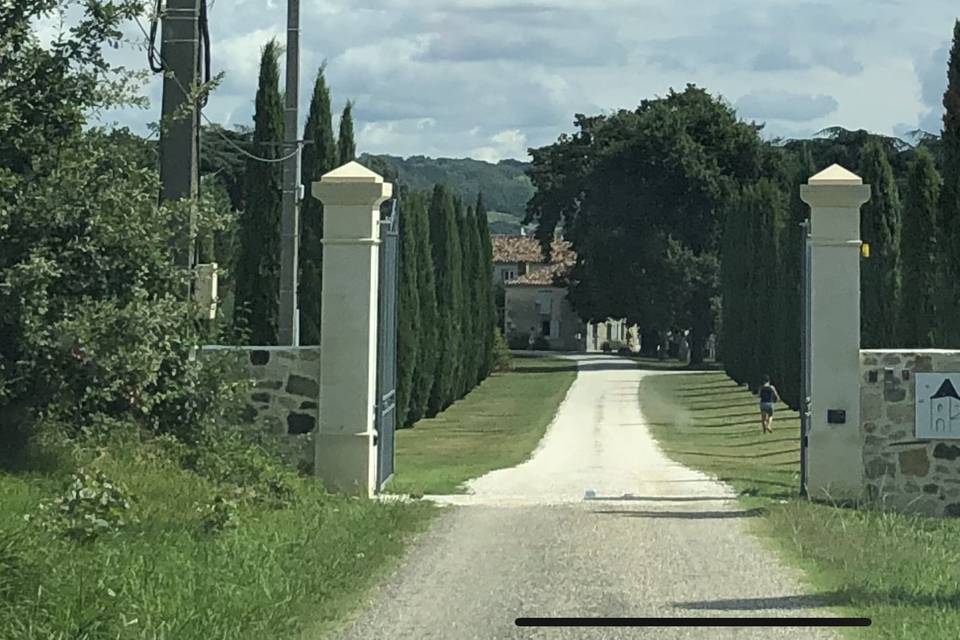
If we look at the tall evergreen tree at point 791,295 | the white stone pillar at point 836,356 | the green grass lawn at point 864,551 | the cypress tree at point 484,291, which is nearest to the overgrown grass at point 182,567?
the green grass lawn at point 864,551

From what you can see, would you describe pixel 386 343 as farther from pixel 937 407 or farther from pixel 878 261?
pixel 878 261

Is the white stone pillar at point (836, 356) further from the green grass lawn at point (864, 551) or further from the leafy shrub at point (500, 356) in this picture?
the leafy shrub at point (500, 356)

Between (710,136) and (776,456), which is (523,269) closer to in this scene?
(710,136)

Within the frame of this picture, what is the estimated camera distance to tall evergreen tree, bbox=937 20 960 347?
22.9 m

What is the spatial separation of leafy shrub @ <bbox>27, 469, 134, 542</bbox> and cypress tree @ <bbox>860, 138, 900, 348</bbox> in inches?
978

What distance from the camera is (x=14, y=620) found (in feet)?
25.9

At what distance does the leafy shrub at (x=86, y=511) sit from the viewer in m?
10.1

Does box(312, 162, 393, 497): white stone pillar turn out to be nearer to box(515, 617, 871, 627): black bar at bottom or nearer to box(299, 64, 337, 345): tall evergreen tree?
box(515, 617, 871, 627): black bar at bottom

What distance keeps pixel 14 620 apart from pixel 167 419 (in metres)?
6.56

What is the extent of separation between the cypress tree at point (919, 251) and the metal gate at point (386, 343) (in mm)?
17042

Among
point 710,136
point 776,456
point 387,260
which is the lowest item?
point 776,456

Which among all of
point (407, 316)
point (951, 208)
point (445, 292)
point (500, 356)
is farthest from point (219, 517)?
point (500, 356)

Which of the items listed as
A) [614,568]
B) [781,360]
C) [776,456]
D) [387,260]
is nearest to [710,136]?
[781,360]

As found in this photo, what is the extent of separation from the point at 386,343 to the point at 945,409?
563 cm
